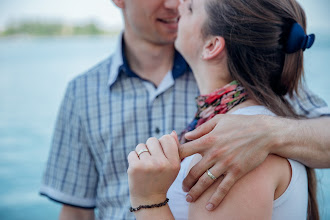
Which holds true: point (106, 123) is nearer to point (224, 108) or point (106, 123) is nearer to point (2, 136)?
point (224, 108)

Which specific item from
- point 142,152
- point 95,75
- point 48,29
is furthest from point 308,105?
point 48,29

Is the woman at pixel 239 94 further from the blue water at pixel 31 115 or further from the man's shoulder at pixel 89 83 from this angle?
the man's shoulder at pixel 89 83

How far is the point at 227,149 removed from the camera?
37.9 inches

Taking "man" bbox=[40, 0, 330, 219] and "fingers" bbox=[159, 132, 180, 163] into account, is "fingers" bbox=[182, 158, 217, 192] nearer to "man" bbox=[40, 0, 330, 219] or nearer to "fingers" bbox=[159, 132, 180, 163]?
"fingers" bbox=[159, 132, 180, 163]

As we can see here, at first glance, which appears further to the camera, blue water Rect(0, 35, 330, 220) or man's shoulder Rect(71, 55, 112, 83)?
blue water Rect(0, 35, 330, 220)

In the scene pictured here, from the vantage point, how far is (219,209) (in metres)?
0.93

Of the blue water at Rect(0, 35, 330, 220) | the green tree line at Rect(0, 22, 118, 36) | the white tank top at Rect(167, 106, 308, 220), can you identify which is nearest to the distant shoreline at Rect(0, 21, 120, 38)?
the green tree line at Rect(0, 22, 118, 36)

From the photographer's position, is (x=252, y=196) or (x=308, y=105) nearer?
(x=252, y=196)

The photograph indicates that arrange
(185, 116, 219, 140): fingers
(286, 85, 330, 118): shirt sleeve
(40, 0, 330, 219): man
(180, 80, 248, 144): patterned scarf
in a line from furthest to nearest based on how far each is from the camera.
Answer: (40, 0, 330, 219): man < (286, 85, 330, 118): shirt sleeve < (180, 80, 248, 144): patterned scarf < (185, 116, 219, 140): fingers

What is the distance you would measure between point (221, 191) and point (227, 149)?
0.12 metres

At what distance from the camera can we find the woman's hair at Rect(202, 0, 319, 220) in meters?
1.10

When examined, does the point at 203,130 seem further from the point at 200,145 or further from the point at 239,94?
the point at 239,94

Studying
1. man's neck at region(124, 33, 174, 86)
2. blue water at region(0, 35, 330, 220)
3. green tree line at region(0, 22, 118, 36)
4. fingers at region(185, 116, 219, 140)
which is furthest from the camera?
green tree line at region(0, 22, 118, 36)

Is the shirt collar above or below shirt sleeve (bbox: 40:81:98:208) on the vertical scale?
above
